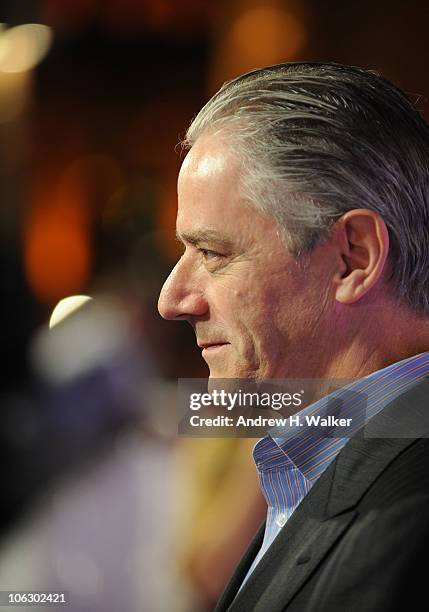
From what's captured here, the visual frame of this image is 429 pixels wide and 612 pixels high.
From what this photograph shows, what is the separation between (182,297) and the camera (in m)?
0.83

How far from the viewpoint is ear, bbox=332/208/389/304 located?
77 cm

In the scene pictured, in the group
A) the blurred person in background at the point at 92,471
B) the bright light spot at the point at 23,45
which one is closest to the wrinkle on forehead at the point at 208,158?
the blurred person in background at the point at 92,471

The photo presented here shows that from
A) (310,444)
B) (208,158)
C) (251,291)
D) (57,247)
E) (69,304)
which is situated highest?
(208,158)

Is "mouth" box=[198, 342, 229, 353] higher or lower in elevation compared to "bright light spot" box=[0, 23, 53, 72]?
lower

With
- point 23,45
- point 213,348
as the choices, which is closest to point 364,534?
point 213,348

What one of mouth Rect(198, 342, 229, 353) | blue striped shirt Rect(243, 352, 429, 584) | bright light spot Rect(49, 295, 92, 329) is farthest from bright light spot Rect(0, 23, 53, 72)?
blue striped shirt Rect(243, 352, 429, 584)

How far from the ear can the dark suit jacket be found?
0.12m

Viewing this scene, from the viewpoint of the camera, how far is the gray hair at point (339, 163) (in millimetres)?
778

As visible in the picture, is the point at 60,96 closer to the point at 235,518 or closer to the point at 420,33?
the point at 420,33

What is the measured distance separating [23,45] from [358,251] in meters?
1.26

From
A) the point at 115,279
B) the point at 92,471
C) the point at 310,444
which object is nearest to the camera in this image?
the point at 310,444

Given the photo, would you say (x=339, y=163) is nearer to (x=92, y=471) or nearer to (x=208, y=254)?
(x=208, y=254)

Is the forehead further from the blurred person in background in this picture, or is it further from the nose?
the blurred person in background

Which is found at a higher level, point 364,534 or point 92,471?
point 364,534
